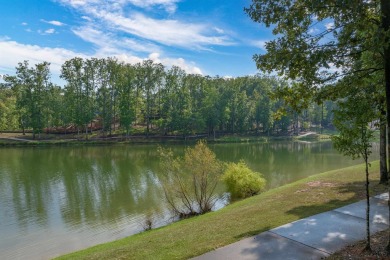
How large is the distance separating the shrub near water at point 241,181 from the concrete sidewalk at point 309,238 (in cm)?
1013

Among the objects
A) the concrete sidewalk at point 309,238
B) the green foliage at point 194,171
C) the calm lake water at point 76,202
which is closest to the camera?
the concrete sidewalk at point 309,238

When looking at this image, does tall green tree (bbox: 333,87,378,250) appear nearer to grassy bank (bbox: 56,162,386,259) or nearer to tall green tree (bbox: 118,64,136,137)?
grassy bank (bbox: 56,162,386,259)

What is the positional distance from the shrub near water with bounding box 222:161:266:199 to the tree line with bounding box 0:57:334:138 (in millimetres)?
44953

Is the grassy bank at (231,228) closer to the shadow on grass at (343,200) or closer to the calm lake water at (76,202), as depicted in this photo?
the shadow on grass at (343,200)

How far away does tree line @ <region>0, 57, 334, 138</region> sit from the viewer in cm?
7000

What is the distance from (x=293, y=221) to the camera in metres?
10.7

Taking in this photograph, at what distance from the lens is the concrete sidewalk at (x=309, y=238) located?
7.99m

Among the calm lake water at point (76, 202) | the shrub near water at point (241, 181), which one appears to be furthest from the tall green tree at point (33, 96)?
the shrub near water at point (241, 181)

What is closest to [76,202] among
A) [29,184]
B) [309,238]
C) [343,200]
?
[29,184]

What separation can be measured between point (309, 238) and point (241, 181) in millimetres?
12445

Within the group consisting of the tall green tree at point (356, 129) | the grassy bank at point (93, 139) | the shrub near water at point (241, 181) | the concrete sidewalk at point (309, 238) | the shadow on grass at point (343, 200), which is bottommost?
the shrub near water at point (241, 181)

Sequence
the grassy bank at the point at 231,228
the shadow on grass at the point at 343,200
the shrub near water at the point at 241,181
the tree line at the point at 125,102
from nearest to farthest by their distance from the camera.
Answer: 1. the grassy bank at the point at 231,228
2. the shadow on grass at the point at 343,200
3. the shrub near water at the point at 241,181
4. the tree line at the point at 125,102

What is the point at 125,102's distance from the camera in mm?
72312

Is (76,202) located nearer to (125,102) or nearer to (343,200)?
(343,200)
